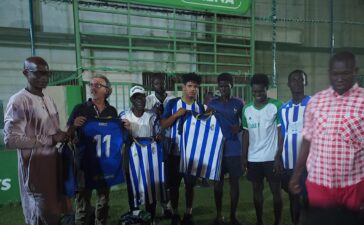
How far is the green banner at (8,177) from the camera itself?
16.8ft

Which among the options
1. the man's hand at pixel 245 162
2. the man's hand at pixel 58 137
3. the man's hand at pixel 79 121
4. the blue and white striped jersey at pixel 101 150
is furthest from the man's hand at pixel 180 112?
the man's hand at pixel 58 137

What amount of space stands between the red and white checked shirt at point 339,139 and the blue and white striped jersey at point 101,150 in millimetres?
2101

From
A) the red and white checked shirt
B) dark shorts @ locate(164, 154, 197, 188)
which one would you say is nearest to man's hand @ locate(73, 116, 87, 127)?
dark shorts @ locate(164, 154, 197, 188)

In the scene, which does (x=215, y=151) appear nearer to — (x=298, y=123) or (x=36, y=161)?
(x=298, y=123)

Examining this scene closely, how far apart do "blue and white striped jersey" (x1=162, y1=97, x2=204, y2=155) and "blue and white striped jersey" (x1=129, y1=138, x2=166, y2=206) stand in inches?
11.4

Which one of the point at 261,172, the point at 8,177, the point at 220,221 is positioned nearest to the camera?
the point at 261,172

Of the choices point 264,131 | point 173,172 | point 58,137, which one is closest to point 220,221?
point 173,172

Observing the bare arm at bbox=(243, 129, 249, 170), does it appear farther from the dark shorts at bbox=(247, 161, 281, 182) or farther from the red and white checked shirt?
the red and white checked shirt

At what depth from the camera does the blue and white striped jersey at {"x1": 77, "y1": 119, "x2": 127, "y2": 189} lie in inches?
136

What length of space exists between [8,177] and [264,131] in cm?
416

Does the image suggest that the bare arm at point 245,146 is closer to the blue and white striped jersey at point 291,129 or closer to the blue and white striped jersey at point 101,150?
the blue and white striped jersey at point 291,129

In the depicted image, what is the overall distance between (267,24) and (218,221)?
250 inches

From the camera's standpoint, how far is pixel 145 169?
3.80m

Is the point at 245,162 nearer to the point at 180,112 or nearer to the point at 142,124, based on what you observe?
the point at 180,112
